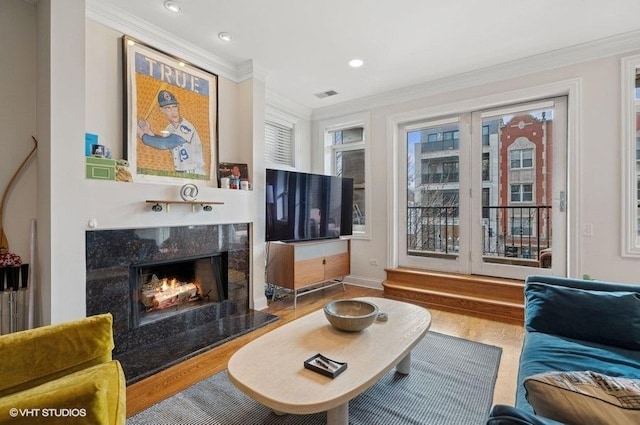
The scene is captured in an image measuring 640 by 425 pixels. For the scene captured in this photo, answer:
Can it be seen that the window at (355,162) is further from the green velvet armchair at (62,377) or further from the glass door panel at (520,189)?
the green velvet armchair at (62,377)

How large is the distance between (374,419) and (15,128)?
3.03 metres

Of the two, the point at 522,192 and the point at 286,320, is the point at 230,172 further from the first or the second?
the point at 522,192

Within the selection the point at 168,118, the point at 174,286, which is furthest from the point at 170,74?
the point at 174,286

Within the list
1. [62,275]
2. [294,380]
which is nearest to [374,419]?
[294,380]

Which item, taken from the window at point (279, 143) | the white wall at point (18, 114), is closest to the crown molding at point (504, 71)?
the window at point (279, 143)

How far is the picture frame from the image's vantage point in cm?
331

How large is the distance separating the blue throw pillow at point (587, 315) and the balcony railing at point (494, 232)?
196 cm

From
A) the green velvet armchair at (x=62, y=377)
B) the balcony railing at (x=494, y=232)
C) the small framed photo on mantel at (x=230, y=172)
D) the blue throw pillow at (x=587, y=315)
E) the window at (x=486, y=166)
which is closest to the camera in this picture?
the green velvet armchair at (x=62, y=377)

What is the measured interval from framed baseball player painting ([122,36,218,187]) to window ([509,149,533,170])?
345cm

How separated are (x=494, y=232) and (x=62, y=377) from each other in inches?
162

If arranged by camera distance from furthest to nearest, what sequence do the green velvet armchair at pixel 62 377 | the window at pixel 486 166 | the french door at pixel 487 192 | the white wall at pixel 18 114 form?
the window at pixel 486 166, the french door at pixel 487 192, the white wall at pixel 18 114, the green velvet armchair at pixel 62 377

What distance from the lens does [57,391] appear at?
2.96 ft

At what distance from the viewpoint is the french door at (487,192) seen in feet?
11.3

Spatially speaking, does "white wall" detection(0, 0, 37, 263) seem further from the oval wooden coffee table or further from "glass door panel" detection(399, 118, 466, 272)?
"glass door panel" detection(399, 118, 466, 272)
